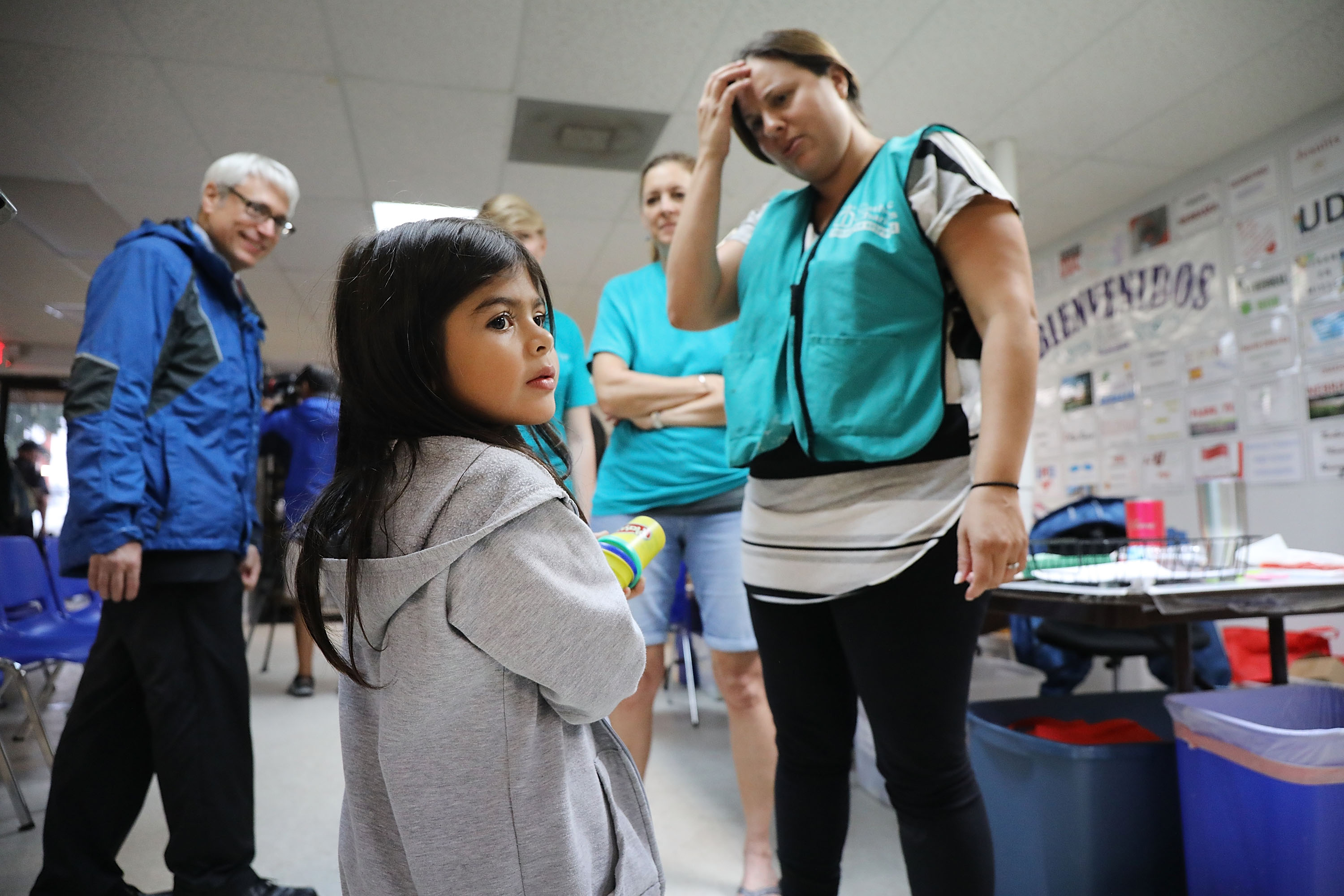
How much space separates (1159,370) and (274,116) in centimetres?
423

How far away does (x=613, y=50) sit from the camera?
2865 millimetres

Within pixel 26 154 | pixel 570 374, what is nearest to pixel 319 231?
pixel 26 154

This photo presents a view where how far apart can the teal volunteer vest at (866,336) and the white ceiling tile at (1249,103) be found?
Result: 2.93 metres

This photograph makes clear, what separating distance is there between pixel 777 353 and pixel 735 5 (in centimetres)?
213

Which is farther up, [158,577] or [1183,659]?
[158,577]

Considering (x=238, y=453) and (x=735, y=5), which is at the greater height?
(x=735, y=5)

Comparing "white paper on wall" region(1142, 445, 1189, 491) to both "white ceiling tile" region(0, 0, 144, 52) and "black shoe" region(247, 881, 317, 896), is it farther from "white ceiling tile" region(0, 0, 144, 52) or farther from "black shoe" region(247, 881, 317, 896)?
"white ceiling tile" region(0, 0, 144, 52)

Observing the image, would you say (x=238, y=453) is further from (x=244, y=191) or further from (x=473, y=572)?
(x=473, y=572)

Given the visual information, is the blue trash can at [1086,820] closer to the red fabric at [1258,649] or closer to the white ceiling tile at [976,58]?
the red fabric at [1258,649]

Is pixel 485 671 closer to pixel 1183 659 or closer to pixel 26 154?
pixel 1183 659

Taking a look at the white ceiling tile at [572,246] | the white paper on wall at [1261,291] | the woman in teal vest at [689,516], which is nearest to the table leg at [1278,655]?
the woman in teal vest at [689,516]

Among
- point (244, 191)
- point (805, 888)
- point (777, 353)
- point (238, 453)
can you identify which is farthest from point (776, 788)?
point (244, 191)

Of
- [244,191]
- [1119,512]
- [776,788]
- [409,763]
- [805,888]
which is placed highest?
[244,191]

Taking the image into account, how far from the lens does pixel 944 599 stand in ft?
2.91
